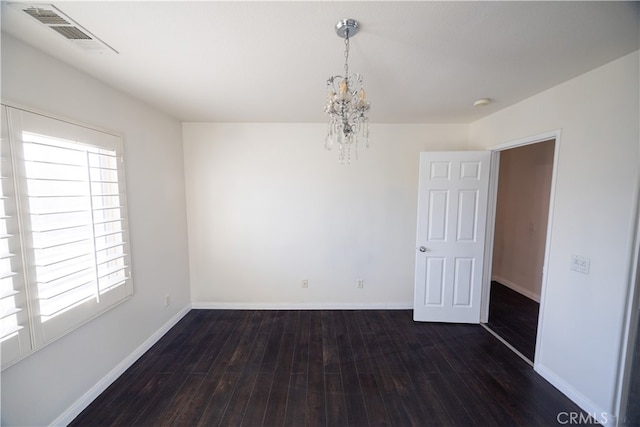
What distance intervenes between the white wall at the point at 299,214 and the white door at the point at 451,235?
32 centimetres

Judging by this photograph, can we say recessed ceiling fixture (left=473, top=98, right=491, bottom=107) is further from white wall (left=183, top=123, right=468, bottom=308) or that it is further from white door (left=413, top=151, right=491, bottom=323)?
white wall (left=183, top=123, right=468, bottom=308)

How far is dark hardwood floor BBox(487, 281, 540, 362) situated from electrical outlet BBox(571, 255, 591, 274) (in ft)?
3.58

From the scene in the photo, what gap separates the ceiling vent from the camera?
1.12 m

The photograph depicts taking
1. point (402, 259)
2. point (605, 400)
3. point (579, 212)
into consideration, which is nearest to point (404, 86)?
point (579, 212)

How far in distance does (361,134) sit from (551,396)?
3.07m

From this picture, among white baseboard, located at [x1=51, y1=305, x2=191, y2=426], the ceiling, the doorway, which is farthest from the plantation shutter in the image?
the doorway

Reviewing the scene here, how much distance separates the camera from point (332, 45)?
1.39m

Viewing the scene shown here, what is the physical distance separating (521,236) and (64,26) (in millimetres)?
5435

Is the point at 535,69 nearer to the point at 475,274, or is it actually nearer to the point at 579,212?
the point at 579,212

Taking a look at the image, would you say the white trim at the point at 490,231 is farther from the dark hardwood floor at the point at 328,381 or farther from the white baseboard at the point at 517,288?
the white baseboard at the point at 517,288

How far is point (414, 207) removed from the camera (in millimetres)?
3127

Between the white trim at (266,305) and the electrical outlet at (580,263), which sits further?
the white trim at (266,305)

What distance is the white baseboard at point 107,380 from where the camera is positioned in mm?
1611

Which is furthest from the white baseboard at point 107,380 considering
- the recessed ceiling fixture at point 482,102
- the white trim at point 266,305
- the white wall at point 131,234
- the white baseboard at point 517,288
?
the white baseboard at point 517,288
